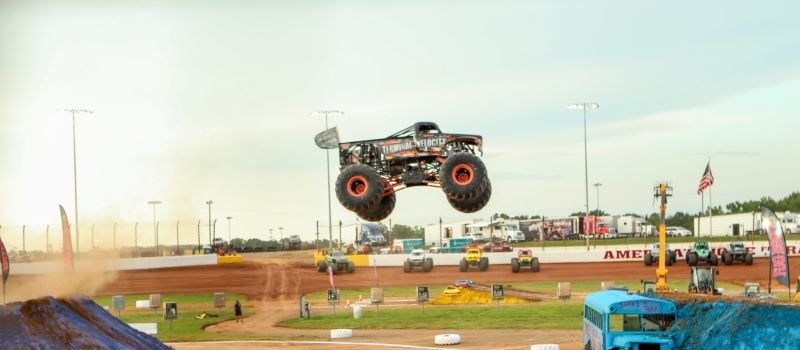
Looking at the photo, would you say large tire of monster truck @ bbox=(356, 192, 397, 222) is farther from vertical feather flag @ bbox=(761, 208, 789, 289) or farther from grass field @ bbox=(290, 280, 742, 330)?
vertical feather flag @ bbox=(761, 208, 789, 289)

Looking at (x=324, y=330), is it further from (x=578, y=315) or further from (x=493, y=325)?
(x=578, y=315)

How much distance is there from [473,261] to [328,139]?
148 ft

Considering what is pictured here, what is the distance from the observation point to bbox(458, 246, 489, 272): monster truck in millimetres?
93312

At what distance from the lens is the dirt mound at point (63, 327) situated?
69.3 feet

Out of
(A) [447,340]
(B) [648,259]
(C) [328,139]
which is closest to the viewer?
(A) [447,340]

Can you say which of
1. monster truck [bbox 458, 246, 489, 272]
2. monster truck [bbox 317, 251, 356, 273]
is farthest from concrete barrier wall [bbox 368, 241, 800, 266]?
monster truck [bbox 317, 251, 356, 273]

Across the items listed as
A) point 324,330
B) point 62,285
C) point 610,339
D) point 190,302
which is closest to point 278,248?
point 190,302

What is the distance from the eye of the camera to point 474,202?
43312mm

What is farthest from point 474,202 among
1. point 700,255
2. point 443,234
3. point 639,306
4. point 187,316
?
point 443,234

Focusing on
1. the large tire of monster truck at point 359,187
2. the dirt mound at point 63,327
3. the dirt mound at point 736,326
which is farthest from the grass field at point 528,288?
the dirt mound at point 63,327

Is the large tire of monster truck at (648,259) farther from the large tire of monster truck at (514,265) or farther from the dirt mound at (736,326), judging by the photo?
the dirt mound at (736,326)

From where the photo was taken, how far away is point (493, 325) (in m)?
56.5

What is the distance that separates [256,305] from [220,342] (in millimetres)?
24644

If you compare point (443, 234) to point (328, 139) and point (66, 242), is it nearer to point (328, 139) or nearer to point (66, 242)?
point (328, 139)
